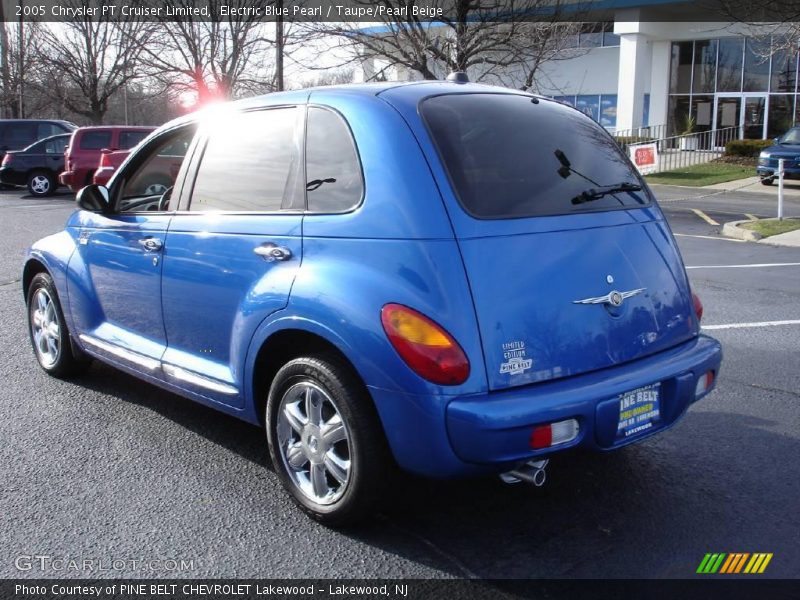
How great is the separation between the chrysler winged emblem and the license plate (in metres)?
0.36

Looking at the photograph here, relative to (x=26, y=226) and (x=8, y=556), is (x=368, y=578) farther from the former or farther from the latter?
(x=26, y=226)

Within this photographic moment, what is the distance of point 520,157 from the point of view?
3594mm

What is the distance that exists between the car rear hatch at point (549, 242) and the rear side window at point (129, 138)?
18612 millimetres

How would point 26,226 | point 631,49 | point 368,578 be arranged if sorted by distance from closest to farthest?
1. point 368,578
2. point 26,226
3. point 631,49

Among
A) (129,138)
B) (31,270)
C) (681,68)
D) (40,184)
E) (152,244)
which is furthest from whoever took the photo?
(681,68)

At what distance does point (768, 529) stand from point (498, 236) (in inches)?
66.4

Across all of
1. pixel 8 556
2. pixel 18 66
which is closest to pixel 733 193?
pixel 8 556

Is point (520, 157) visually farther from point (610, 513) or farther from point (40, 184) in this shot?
point (40, 184)

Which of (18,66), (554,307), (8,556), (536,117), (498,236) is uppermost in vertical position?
(18,66)

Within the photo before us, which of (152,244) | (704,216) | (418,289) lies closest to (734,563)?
(418,289)

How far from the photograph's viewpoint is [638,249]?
3625 millimetres

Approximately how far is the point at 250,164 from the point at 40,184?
2106 cm

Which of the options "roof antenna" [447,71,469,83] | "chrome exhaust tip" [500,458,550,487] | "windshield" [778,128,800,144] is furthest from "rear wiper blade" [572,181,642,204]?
"windshield" [778,128,800,144]

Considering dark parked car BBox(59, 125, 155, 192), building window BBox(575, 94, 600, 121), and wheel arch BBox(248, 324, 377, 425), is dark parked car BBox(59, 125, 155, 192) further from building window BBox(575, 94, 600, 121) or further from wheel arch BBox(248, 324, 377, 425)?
building window BBox(575, 94, 600, 121)
